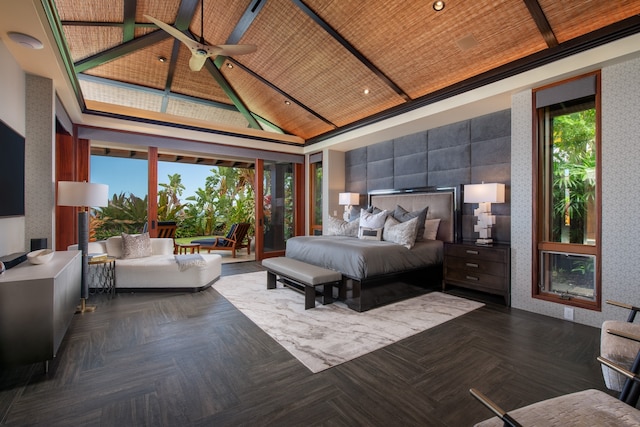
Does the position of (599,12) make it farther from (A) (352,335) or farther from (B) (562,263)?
(A) (352,335)

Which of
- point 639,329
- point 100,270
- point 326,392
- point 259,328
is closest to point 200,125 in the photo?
point 100,270

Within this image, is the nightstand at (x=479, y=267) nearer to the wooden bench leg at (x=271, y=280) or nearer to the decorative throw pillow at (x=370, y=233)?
the decorative throw pillow at (x=370, y=233)

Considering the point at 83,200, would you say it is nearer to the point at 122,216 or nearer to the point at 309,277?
the point at 309,277

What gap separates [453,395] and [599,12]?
3725 mm

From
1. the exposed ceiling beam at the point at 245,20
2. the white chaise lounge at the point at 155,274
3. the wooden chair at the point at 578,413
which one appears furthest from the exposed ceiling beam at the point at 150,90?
the wooden chair at the point at 578,413

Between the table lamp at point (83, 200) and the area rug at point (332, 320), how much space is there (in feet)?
5.44

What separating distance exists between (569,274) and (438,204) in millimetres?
2044

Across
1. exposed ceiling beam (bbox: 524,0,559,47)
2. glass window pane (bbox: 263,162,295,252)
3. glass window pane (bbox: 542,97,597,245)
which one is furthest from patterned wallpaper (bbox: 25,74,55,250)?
glass window pane (bbox: 542,97,597,245)

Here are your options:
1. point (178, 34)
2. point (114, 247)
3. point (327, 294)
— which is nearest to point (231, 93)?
point (178, 34)

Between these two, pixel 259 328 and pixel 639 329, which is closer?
pixel 639 329

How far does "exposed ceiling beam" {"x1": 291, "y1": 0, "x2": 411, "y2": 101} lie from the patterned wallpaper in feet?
10.6

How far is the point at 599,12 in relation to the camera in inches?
108

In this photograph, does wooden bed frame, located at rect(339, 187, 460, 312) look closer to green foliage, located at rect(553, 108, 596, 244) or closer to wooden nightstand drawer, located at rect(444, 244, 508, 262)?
wooden nightstand drawer, located at rect(444, 244, 508, 262)

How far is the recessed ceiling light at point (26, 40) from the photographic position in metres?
2.52
